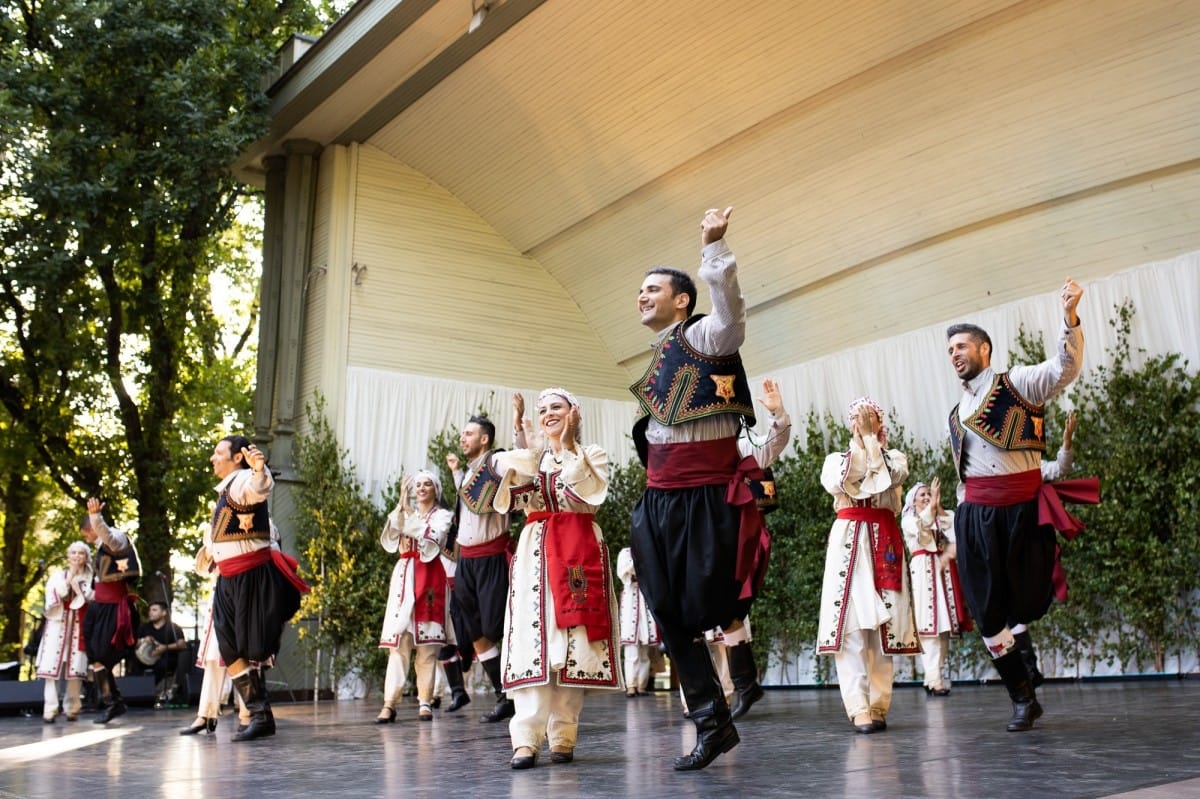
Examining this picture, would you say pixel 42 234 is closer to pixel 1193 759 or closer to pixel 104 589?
pixel 104 589

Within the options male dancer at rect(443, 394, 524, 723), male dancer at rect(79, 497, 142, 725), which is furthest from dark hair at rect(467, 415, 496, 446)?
male dancer at rect(79, 497, 142, 725)

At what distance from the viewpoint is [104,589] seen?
377 inches

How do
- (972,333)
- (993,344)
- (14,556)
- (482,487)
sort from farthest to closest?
(14,556)
(993,344)
(482,487)
(972,333)

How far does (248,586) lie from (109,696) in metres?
4.05

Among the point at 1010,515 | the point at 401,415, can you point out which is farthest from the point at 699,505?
the point at 401,415

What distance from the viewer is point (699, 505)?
3.71m

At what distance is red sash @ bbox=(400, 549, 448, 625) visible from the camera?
7.76 meters

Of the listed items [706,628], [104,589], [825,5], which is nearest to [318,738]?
[706,628]

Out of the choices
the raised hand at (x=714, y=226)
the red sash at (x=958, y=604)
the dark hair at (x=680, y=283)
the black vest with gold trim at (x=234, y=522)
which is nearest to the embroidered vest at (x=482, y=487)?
the black vest with gold trim at (x=234, y=522)

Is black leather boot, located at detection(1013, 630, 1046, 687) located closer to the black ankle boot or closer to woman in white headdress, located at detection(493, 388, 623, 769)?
woman in white headdress, located at detection(493, 388, 623, 769)

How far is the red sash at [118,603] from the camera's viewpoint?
31.3ft

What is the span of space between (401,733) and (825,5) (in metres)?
7.71

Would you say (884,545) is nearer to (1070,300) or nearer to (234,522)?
(1070,300)

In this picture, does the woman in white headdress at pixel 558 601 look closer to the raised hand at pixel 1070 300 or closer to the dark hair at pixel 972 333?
the dark hair at pixel 972 333
